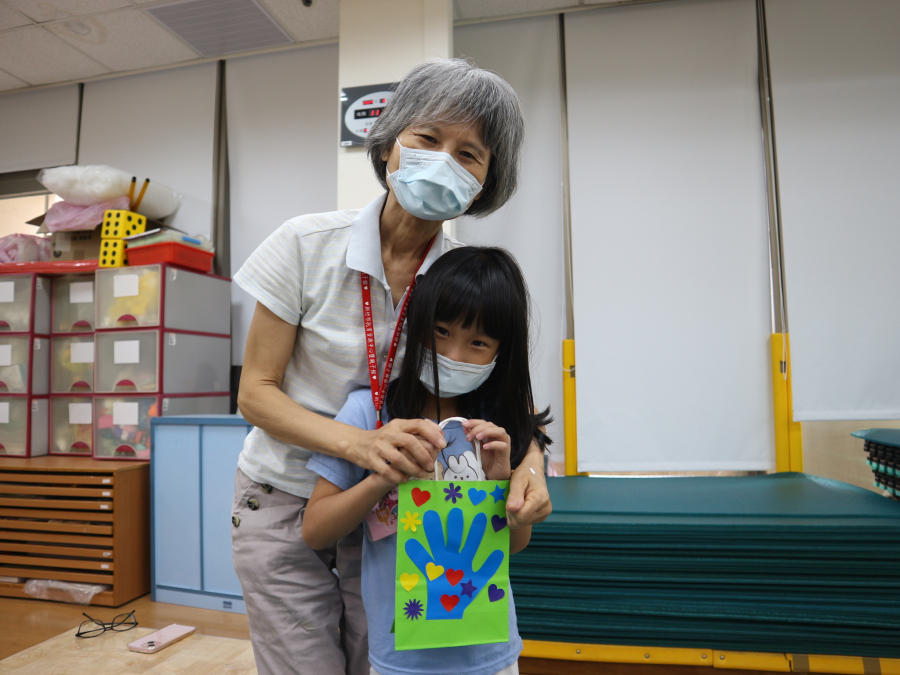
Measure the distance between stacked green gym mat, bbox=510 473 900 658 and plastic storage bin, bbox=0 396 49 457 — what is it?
267 centimetres

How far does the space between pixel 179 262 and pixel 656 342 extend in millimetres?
2440

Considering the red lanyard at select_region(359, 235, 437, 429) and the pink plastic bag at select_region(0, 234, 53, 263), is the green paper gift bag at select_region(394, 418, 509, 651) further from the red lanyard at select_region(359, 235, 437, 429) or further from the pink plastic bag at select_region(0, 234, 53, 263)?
the pink plastic bag at select_region(0, 234, 53, 263)

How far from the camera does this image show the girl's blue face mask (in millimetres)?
861

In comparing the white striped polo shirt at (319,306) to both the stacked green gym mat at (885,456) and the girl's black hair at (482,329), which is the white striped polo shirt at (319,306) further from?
the stacked green gym mat at (885,456)

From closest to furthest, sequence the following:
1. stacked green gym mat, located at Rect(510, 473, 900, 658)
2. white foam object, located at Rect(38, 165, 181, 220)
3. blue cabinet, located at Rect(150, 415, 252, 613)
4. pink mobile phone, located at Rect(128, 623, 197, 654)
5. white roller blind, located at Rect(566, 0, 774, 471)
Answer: stacked green gym mat, located at Rect(510, 473, 900, 658) < pink mobile phone, located at Rect(128, 623, 197, 654) < blue cabinet, located at Rect(150, 415, 252, 613) < white roller blind, located at Rect(566, 0, 774, 471) < white foam object, located at Rect(38, 165, 181, 220)

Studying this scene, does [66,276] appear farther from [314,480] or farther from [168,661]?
[314,480]

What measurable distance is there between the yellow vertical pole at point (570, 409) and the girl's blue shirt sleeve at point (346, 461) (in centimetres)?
209

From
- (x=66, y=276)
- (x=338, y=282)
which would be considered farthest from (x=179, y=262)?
(x=338, y=282)

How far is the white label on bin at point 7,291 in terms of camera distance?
303 centimetres

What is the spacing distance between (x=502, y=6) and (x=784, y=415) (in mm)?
2447

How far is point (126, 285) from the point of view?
112 inches

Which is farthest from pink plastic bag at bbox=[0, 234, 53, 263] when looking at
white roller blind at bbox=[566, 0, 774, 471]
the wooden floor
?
white roller blind at bbox=[566, 0, 774, 471]

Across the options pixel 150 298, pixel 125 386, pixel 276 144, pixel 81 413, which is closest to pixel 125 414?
pixel 125 386

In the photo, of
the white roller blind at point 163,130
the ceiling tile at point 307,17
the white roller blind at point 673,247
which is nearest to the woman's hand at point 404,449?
the white roller blind at point 673,247
